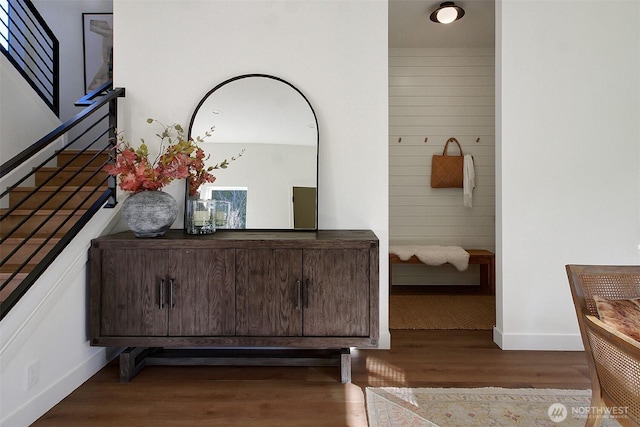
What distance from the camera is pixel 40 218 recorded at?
8.43 ft

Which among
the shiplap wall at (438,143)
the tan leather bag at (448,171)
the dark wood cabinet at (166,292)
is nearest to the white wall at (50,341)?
the dark wood cabinet at (166,292)

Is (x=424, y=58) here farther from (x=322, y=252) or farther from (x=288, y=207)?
(x=322, y=252)

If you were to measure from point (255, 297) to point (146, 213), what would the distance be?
79cm

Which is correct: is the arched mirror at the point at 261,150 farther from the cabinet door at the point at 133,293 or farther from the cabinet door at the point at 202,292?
the cabinet door at the point at 133,293

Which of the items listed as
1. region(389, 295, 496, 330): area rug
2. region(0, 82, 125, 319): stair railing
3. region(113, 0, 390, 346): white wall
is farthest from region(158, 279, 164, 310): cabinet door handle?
region(389, 295, 496, 330): area rug

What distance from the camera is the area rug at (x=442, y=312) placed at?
10.1 feet

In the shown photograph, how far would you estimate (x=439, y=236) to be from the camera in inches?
172

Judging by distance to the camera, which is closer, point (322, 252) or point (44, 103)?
point (322, 252)

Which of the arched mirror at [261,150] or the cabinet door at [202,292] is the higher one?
the arched mirror at [261,150]

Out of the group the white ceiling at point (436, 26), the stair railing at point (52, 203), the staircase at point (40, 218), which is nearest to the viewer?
the stair railing at point (52, 203)

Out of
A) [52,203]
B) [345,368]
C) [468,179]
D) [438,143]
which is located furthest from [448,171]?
[52,203]

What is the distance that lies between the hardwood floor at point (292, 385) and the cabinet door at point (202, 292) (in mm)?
315

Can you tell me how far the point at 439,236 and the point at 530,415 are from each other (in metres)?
2.73

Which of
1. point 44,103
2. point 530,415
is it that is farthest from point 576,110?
point 44,103
